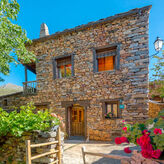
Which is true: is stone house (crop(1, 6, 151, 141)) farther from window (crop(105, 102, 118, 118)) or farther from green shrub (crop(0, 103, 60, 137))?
green shrub (crop(0, 103, 60, 137))

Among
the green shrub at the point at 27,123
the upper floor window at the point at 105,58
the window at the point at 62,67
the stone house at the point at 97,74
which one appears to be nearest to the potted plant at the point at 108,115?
the stone house at the point at 97,74

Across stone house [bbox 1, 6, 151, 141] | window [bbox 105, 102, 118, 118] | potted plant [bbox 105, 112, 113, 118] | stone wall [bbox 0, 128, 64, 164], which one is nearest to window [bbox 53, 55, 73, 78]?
stone house [bbox 1, 6, 151, 141]

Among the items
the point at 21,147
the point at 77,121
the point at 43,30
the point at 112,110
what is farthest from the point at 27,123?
the point at 43,30

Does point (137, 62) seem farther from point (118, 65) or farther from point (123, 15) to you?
point (123, 15)

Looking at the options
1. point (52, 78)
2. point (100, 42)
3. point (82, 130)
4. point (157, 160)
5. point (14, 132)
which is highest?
point (100, 42)

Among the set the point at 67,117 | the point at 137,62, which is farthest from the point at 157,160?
the point at 67,117

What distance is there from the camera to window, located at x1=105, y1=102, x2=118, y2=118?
573cm

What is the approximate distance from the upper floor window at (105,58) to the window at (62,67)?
5.60ft

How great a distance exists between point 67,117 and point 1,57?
4877 mm

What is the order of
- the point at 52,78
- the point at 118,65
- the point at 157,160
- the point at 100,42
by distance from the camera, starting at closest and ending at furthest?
the point at 157,160
the point at 118,65
the point at 100,42
the point at 52,78

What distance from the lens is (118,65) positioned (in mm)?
5590

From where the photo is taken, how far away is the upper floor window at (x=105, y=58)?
19.1ft

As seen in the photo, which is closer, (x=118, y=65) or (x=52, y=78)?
(x=118, y=65)

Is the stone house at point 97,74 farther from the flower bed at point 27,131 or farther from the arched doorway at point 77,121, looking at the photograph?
the flower bed at point 27,131
